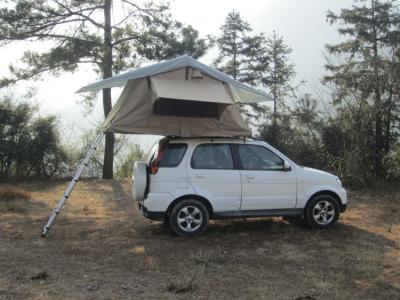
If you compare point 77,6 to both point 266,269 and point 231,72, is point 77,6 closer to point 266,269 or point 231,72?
point 231,72

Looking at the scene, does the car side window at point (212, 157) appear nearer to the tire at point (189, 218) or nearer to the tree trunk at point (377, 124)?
the tire at point (189, 218)

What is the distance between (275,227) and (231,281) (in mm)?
3079

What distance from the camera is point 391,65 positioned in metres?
15.3

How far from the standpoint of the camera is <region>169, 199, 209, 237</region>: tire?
7883mm

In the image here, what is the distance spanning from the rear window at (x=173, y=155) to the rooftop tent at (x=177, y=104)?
0.79 ft

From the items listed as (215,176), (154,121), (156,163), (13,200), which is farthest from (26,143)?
(215,176)

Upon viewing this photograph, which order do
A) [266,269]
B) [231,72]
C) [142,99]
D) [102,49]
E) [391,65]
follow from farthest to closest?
1. [231,72]
2. [102,49]
3. [391,65]
4. [142,99]
5. [266,269]

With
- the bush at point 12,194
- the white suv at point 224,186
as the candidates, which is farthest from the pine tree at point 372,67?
the bush at point 12,194

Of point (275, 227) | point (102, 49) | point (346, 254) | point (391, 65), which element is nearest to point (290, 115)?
point (391, 65)

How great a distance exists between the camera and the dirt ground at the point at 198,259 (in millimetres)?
5605

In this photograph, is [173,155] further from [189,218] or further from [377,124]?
[377,124]

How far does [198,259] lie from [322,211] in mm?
2885

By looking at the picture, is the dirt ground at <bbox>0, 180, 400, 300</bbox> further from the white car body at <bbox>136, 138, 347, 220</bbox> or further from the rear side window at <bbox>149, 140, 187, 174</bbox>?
the rear side window at <bbox>149, 140, 187, 174</bbox>

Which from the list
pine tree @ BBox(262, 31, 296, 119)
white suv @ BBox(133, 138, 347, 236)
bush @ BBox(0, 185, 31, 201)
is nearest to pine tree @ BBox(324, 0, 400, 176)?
pine tree @ BBox(262, 31, 296, 119)
